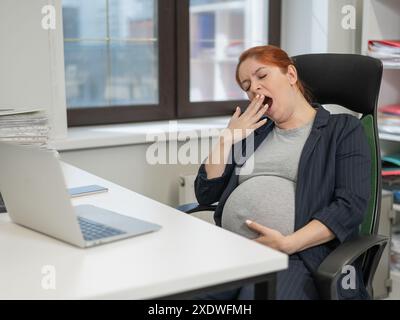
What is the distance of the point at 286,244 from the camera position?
5.01ft

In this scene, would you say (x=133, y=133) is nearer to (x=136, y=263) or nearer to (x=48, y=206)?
(x=48, y=206)

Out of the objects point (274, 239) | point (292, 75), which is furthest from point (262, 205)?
point (292, 75)

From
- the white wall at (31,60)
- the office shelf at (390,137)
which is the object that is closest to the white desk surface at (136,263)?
the white wall at (31,60)

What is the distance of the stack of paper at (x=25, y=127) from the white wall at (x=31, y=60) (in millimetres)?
233

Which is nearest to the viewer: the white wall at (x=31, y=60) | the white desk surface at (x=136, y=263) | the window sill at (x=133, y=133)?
the white desk surface at (x=136, y=263)

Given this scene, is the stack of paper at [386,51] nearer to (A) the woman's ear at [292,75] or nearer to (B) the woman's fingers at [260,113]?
(A) the woman's ear at [292,75]

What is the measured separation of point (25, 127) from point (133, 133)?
0.60 m

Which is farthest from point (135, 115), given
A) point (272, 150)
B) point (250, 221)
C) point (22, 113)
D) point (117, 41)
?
point (250, 221)

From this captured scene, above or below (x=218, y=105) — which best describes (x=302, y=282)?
below

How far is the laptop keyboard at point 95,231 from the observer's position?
127cm

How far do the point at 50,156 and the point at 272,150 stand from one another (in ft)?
2.71

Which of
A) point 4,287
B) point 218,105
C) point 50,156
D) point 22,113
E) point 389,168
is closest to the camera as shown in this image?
point 4,287

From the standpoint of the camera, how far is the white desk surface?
101cm

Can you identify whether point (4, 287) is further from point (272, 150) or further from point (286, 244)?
point (272, 150)
